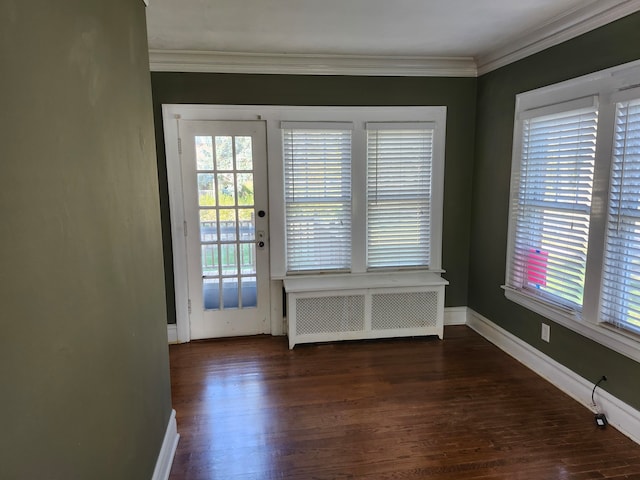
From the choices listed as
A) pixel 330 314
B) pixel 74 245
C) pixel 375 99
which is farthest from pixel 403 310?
pixel 74 245

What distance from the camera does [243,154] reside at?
358 cm

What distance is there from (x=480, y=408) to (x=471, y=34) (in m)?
2.60

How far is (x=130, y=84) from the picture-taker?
1.72 metres

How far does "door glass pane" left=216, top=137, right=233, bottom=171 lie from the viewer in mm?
3543

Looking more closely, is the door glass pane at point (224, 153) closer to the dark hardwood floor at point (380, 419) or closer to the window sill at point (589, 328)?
the dark hardwood floor at point (380, 419)

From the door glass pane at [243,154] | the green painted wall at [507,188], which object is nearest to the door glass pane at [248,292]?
the door glass pane at [243,154]

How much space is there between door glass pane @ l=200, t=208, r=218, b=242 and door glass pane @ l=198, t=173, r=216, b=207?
68mm

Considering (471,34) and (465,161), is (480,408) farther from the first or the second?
(471,34)

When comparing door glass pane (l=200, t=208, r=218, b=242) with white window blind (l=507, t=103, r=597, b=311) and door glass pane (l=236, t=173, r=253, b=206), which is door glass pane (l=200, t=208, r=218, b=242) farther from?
white window blind (l=507, t=103, r=597, b=311)

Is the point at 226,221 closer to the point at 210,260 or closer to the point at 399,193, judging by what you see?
the point at 210,260

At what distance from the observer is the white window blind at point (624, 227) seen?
222cm

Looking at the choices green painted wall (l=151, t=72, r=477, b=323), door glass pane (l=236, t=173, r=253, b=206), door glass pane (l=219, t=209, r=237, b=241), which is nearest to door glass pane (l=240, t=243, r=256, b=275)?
door glass pane (l=219, t=209, r=237, b=241)

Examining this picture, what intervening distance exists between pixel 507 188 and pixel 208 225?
2.57 m

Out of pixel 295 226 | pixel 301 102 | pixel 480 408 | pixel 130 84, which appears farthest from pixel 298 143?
pixel 480 408
